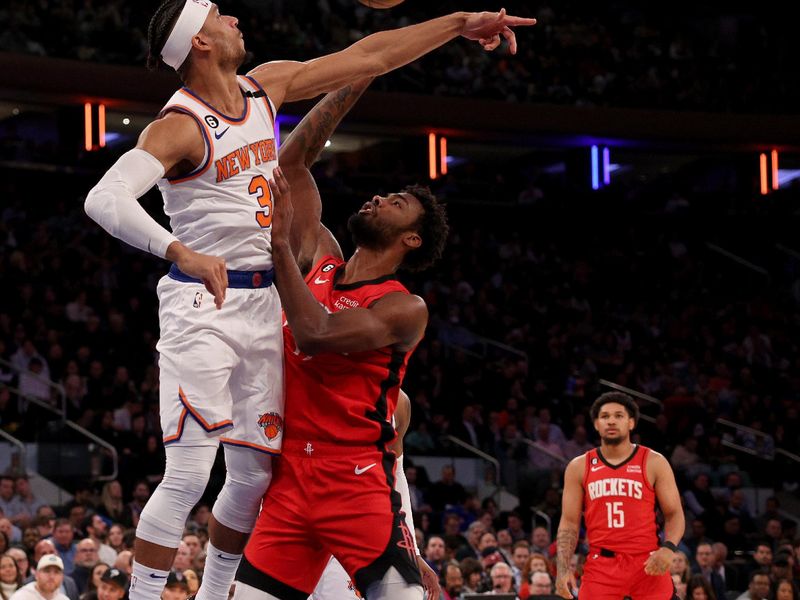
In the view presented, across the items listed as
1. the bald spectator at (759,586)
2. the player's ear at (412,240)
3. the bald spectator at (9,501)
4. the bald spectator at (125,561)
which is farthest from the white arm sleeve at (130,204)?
the bald spectator at (759,586)

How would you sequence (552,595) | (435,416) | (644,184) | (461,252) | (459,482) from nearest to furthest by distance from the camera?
1. (552,595)
2. (459,482)
3. (435,416)
4. (461,252)
5. (644,184)

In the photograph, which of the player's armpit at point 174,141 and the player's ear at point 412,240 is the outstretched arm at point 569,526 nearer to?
the player's ear at point 412,240

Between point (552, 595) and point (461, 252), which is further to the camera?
point (461, 252)

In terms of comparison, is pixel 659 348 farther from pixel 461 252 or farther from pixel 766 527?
pixel 766 527

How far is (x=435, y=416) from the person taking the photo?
17.5 metres

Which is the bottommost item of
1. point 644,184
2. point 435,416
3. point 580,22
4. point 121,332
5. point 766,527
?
point 766,527

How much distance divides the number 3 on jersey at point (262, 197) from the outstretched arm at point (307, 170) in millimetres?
560

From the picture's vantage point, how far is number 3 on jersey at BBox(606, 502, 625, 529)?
884 centimetres

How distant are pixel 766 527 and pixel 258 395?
43.1 feet

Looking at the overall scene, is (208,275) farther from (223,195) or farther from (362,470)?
(362,470)

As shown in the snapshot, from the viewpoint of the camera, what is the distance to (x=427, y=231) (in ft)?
17.3

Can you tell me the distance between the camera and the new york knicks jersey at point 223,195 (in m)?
4.78

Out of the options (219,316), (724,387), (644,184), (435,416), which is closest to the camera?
(219,316)

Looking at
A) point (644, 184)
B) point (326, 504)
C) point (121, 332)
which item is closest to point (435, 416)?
point (121, 332)
